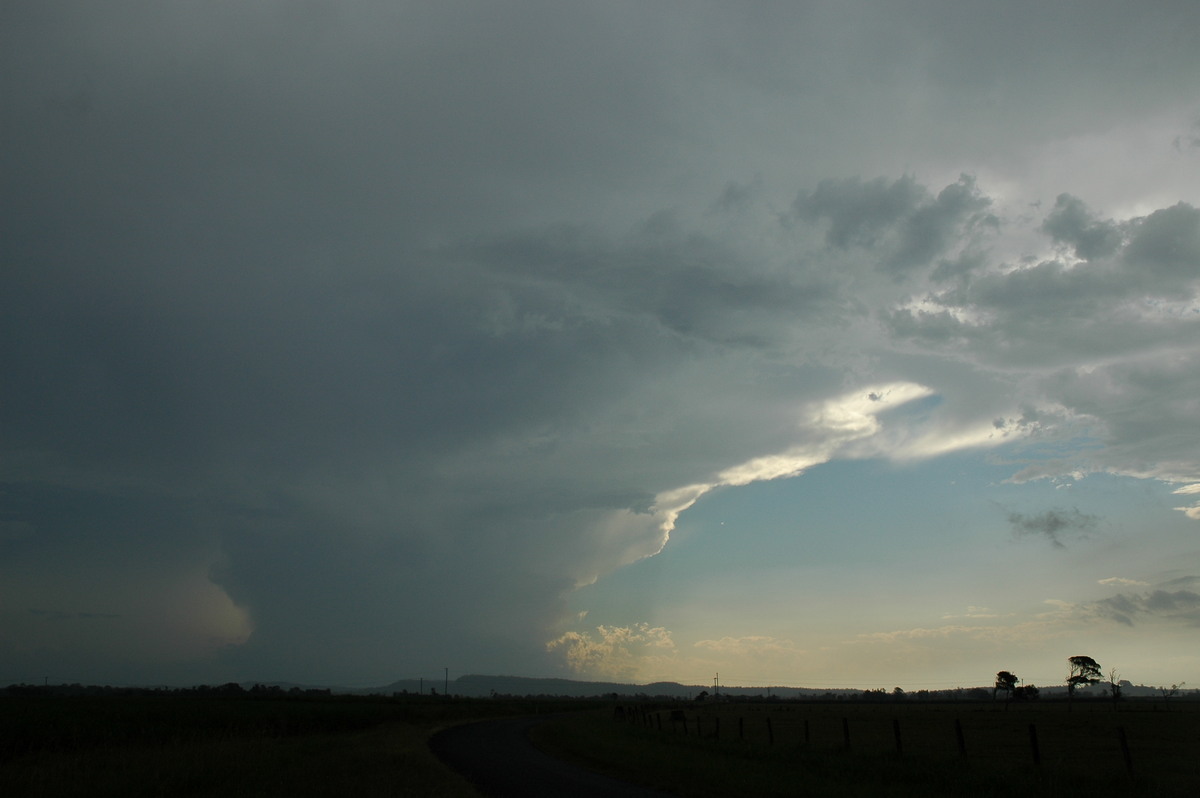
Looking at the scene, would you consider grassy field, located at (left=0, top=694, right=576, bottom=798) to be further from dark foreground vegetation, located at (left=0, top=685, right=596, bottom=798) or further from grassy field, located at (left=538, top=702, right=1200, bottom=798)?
grassy field, located at (left=538, top=702, right=1200, bottom=798)

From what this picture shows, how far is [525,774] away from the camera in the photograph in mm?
25328

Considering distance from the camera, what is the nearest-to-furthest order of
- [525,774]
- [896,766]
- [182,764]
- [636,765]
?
[182,764], [896,766], [525,774], [636,765]

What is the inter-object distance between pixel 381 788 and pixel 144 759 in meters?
12.2

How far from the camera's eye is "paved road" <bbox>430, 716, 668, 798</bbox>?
2034cm

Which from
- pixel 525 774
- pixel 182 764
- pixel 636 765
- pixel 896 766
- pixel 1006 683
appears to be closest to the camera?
pixel 182 764

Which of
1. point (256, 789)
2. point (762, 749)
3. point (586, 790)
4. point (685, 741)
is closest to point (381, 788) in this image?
point (256, 789)

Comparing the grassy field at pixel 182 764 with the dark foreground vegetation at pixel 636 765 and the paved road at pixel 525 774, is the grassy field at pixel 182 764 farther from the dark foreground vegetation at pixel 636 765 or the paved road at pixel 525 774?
the paved road at pixel 525 774

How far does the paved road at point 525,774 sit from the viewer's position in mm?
20344

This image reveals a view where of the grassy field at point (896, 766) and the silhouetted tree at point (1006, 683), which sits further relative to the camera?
the silhouetted tree at point (1006, 683)

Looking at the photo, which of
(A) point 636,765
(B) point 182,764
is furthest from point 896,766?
(B) point 182,764

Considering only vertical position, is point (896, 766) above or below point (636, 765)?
above

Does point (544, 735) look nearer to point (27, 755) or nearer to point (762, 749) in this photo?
point (762, 749)

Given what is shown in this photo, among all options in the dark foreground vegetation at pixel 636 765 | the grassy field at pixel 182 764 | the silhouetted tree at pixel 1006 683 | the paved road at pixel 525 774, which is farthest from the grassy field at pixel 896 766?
the silhouetted tree at pixel 1006 683

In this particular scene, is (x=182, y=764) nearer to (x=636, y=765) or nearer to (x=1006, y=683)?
(x=636, y=765)
